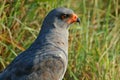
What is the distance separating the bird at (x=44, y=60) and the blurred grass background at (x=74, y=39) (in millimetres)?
754

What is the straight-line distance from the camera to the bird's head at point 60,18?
7.29 metres

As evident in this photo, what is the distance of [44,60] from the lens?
6.97 metres

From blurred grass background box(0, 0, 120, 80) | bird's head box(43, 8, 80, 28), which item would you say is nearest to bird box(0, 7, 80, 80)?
bird's head box(43, 8, 80, 28)

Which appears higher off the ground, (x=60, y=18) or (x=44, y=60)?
(x=60, y=18)

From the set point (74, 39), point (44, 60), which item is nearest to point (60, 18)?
point (44, 60)

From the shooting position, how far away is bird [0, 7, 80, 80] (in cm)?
689

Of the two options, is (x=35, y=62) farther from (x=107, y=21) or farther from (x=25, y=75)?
(x=107, y=21)

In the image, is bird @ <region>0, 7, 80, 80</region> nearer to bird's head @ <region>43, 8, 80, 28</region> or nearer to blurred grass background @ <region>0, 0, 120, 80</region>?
bird's head @ <region>43, 8, 80, 28</region>

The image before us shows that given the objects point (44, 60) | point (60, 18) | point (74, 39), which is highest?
point (60, 18)

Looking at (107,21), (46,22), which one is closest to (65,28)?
(46,22)

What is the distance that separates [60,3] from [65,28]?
42.3 inches

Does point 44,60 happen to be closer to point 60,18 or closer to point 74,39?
point 60,18

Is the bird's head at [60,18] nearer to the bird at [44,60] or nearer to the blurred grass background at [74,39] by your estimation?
the bird at [44,60]

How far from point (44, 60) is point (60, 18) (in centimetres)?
62
